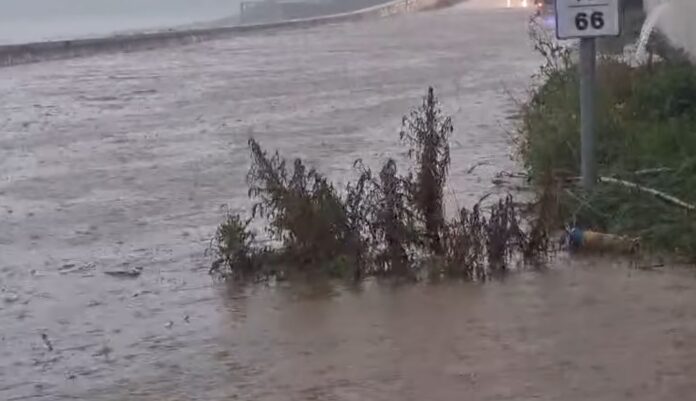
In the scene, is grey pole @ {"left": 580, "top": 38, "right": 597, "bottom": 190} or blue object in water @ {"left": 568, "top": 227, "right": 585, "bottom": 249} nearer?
blue object in water @ {"left": 568, "top": 227, "right": 585, "bottom": 249}

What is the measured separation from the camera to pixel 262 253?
29.6ft

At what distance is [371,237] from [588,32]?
82.6 inches

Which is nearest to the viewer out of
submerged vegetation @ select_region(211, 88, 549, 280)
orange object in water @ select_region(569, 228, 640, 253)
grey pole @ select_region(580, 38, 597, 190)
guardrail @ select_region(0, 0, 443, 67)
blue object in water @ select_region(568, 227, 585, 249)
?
submerged vegetation @ select_region(211, 88, 549, 280)

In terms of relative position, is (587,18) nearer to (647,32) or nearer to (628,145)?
(628,145)

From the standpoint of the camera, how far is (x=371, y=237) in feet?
29.2

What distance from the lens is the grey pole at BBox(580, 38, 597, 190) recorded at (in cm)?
993

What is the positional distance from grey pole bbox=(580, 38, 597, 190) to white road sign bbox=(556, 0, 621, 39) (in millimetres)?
197

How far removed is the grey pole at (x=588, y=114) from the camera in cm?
993

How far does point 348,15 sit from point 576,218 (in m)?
41.8

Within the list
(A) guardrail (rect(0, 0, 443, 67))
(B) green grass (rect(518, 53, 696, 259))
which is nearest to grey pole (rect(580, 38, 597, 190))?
(B) green grass (rect(518, 53, 696, 259))

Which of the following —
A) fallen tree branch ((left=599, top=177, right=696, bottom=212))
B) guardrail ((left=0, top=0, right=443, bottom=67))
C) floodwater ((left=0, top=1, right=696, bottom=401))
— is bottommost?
floodwater ((left=0, top=1, right=696, bottom=401))

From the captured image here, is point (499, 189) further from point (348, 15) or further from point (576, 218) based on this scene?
point (348, 15)

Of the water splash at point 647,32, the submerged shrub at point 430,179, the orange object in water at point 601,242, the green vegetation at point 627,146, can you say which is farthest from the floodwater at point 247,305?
the water splash at point 647,32

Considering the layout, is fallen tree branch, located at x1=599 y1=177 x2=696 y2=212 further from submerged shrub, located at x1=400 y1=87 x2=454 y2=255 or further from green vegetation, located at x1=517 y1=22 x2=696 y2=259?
submerged shrub, located at x1=400 y1=87 x2=454 y2=255
